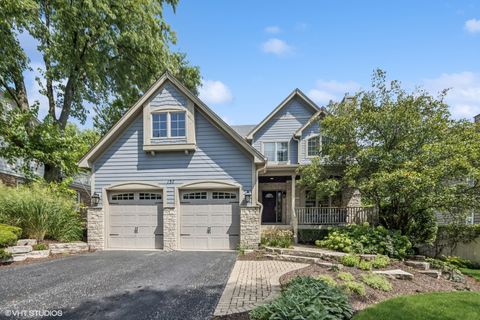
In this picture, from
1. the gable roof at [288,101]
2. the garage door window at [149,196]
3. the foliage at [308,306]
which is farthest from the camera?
the gable roof at [288,101]

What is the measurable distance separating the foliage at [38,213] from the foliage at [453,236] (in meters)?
15.6

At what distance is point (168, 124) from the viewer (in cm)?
1117

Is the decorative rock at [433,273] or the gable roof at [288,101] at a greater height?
the gable roof at [288,101]

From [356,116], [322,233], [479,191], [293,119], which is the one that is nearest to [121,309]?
[322,233]

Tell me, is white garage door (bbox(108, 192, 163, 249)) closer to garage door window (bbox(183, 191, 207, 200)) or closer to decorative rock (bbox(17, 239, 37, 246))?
garage door window (bbox(183, 191, 207, 200))

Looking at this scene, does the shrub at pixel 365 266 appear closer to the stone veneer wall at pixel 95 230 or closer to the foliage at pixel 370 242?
the foliage at pixel 370 242

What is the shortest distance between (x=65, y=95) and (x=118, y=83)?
3.26 meters

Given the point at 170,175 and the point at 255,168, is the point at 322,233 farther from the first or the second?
the point at 170,175

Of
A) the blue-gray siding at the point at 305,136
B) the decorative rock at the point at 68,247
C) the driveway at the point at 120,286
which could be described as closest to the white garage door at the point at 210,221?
the driveway at the point at 120,286

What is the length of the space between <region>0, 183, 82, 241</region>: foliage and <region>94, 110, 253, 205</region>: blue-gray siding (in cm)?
168

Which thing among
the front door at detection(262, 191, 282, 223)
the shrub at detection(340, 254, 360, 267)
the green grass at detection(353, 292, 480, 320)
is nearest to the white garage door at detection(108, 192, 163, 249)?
the shrub at detection(340, 254, 360, 267)

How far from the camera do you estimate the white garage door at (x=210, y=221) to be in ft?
35.9

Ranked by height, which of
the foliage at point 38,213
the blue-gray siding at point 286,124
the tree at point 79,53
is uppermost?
the tree at point 79,53

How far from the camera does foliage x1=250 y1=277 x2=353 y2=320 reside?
3.77 metres
